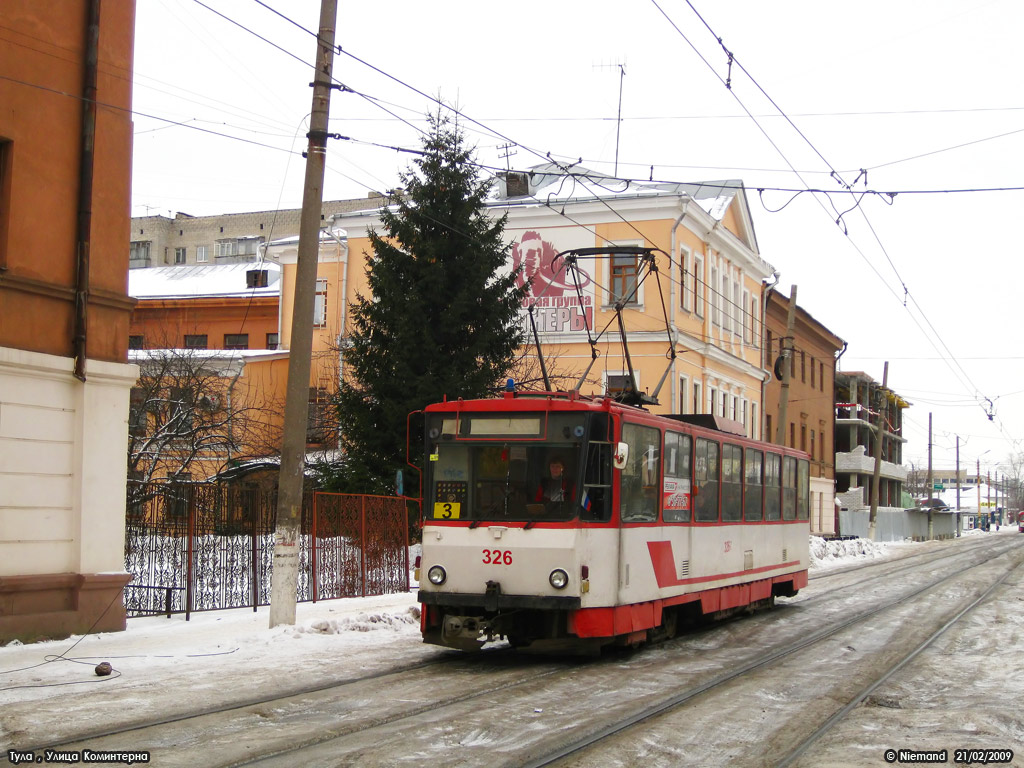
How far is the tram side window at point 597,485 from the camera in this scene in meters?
12.1

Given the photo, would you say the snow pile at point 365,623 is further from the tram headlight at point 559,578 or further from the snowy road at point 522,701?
the tram headlight at point 559,578

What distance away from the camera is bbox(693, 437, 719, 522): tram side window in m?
15.1

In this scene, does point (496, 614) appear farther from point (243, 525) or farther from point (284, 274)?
point (284, 274)

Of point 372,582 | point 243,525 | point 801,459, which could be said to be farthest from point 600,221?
point 243,525

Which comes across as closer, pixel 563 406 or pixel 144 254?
pixel 563 406

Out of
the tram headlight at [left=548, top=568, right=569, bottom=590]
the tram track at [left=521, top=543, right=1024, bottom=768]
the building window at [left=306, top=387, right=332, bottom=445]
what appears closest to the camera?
the tram track at [left=521, top=543, right=1024, bottom=768]

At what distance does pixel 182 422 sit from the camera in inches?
966

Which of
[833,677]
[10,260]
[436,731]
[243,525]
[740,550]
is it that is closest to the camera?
[436,731]

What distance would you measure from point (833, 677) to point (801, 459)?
32.7 feet

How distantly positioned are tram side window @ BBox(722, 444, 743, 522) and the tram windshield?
4.55 meters

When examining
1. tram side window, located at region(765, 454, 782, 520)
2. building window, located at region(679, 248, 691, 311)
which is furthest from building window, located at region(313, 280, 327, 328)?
tram side window, located at region(765, 454, 782, 520)

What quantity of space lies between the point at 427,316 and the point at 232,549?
34.2 ft

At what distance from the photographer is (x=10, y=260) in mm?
12891

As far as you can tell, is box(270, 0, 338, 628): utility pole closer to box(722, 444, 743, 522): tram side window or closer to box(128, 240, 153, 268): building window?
box(722, 444, 743, 522): tram side window
